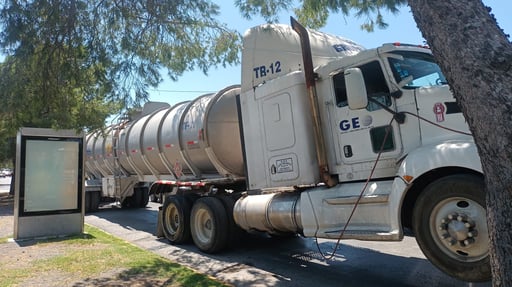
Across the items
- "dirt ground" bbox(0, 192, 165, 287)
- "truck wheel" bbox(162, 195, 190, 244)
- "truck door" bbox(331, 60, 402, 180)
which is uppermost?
"truck door" bbox(331, 60, 402, 180)

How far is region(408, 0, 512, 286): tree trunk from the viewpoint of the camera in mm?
2250

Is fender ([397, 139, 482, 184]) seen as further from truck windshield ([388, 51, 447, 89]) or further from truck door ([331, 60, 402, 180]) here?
truck windshield ([388, 51, 447, 89])

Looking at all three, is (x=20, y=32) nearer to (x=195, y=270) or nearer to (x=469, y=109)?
(x=195, y=270)

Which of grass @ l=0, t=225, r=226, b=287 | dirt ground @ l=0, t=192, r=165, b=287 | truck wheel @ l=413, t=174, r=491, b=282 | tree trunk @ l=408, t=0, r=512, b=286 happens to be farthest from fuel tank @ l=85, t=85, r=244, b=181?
tree trunk @ l=408, t=0, r=512, b=286

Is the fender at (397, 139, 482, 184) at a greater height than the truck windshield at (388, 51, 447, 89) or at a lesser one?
lesser

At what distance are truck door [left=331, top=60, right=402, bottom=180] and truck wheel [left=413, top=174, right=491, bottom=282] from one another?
0.88 meters

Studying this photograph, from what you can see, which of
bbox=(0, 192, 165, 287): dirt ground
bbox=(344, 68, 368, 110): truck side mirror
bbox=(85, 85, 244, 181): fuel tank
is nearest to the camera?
bbox=(344, 68, 368, 110): truck side mirror

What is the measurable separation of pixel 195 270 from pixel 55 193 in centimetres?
512

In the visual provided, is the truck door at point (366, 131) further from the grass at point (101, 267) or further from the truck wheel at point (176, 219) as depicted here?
the truck wheel at point (176, 219)

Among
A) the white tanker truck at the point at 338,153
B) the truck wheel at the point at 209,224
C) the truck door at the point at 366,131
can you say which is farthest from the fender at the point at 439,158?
the truck wheel at the point at 209,224

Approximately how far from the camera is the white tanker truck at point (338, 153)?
4707 mm

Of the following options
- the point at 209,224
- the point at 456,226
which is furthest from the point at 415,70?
the point at 209,224

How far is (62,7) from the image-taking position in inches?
269

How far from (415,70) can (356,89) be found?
3.03 feet
